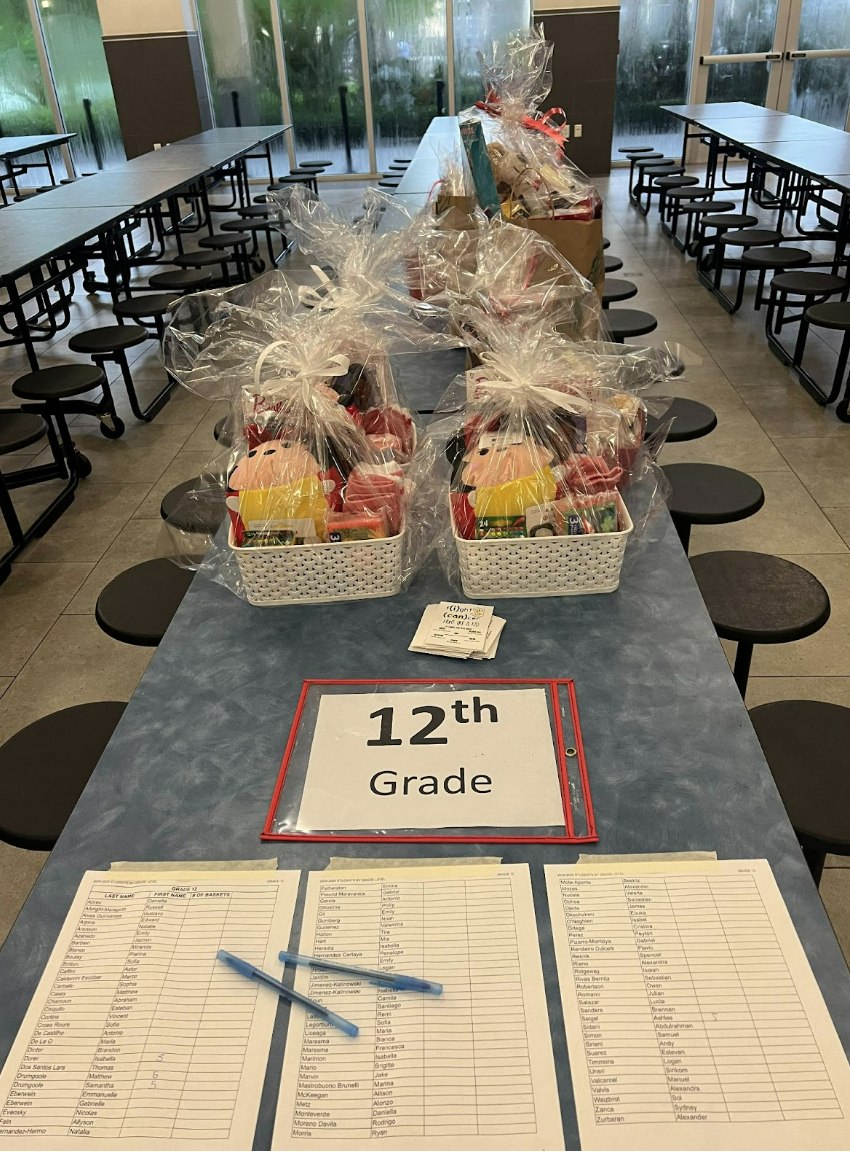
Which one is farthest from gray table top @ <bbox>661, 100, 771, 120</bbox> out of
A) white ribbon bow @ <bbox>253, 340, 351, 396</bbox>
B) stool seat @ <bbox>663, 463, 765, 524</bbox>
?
white ribbon bow @ <bbox>253, 340, 351, 396</bbox>

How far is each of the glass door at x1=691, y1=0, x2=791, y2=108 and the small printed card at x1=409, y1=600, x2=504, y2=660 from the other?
918 centimetres

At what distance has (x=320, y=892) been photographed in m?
0.81

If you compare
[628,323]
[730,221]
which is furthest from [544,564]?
[730,221]

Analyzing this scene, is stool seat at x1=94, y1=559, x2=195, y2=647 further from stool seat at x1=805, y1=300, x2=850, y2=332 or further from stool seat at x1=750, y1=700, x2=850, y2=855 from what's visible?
stool seat at x1=805, y1=300, x2=850, y2=332

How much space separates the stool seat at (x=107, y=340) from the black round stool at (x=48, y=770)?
8.27ft

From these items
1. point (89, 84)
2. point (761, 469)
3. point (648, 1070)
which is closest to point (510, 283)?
point (648, 1070)

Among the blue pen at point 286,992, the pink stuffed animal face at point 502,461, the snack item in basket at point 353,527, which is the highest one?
the pink stuffed animal face at point 502,461

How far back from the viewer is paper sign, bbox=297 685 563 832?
0.89m

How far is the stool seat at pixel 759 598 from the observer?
1.49 meters

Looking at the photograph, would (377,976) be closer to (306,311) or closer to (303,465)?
(303,465)

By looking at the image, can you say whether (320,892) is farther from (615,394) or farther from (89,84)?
(89,84)

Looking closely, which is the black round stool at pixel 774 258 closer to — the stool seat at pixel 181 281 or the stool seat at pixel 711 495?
the stool seat at pixel 711 495

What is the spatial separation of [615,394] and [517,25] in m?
8.71

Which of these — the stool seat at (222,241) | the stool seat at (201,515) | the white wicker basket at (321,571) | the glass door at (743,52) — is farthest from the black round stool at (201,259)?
the glass door at (743,52)
